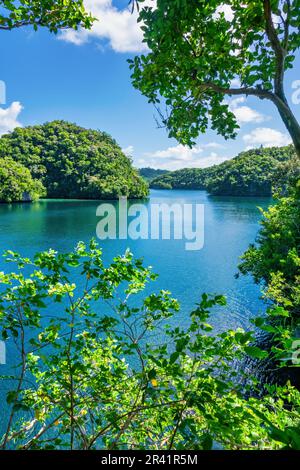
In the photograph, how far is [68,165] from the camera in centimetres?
7744

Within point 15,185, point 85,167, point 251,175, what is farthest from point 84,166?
point 251,175

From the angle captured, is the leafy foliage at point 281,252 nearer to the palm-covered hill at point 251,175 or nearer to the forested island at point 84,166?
the forested island at point 84,166

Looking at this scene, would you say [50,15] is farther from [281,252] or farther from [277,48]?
[281,252]

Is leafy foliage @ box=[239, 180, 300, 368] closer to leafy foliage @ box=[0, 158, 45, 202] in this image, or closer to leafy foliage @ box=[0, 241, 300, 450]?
leafy foliage @ box=[0, 241, 300, 450]

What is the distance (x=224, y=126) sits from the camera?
11.3 ft

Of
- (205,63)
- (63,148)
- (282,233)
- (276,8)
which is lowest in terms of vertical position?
(282,233)

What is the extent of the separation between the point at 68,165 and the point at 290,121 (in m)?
81.1

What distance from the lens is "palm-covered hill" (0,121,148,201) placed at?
73.9 meters

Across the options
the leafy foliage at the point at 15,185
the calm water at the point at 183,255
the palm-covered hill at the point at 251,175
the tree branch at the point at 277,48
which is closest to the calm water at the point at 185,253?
the calm water at the point at 183,255

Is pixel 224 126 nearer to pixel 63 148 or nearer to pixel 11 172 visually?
pixel 11 172

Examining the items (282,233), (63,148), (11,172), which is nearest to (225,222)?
(282,233)

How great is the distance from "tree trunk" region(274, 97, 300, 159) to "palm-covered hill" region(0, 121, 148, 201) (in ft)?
232

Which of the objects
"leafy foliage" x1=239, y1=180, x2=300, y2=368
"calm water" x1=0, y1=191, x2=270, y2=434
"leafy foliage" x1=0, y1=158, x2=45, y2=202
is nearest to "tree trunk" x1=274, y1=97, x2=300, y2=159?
"leafy foliage" x1=239, y1=180, x2=300, y2=368

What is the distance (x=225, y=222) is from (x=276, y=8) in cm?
3560
